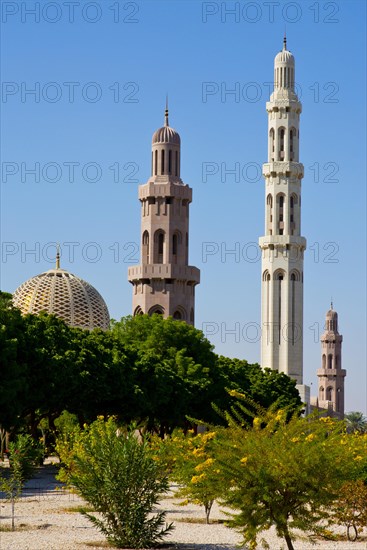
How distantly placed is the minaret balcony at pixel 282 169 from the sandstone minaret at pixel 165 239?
31.7 m

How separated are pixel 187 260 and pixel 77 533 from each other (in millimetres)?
76660

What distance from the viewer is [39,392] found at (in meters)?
48.3

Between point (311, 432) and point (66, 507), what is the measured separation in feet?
Result: 40.9

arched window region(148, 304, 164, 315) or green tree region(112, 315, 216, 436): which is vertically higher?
arched window region(148, 304, 164, 315)

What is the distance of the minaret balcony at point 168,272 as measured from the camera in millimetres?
99375

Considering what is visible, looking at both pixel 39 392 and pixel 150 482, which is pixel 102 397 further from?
pixel 150 482

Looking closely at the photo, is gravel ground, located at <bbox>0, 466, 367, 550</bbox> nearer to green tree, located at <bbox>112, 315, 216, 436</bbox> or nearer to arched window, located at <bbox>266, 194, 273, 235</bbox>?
green tree, located at <bbox>112, 315, 216, 436</bbox>

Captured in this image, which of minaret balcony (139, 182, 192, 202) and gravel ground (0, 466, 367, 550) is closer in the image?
gravel ground (0, 466, 367, 550)

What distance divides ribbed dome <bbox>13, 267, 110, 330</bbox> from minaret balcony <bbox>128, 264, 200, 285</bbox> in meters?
10.3

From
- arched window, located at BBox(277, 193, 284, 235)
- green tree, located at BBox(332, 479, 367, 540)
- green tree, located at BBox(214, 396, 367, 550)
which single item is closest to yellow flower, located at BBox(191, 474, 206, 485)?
Answer: green tree, located at BBox(214, 396, 367, 550)

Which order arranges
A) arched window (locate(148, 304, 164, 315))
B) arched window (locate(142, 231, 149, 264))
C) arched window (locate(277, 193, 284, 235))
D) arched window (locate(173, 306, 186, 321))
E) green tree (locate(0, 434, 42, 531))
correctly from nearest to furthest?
green tree (locate(0, 434, 42, 531)), arched window (locate(148, 304, 164, 315)), arched window (locate(173, 306, 186, 321)), arched window (locate(142, 231, 149, 264)), arched window (locate(277, 193, 284, 235))

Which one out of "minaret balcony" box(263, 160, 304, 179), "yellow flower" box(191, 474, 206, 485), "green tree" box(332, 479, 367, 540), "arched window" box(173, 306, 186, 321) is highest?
"minaret balcony" box(263, 160, 304, 179)

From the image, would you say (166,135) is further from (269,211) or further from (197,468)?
(197,468)

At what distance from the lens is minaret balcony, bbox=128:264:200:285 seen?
99375 millimetres
